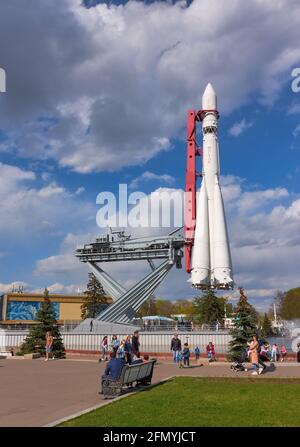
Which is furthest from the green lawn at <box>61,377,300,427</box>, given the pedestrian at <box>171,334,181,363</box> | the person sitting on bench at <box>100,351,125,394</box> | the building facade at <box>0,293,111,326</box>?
the building facade at <box>0,293,111,326</box>

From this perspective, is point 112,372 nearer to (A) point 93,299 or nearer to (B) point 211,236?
(B) point 211,236

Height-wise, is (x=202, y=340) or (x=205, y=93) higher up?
(x=205, y=93)

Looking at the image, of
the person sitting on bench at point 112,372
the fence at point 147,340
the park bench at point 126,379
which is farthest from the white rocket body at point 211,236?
the person sitting on bench at point 112,372

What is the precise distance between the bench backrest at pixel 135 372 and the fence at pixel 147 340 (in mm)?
21413

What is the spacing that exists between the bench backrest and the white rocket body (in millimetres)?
25242

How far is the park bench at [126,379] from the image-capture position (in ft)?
36.6

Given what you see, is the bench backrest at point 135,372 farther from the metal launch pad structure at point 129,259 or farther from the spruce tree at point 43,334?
the metal launch pad structure at point 129,259

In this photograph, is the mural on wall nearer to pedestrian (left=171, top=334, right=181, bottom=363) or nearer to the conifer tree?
the conifer tree

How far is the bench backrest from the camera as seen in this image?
11502 millimetres
